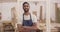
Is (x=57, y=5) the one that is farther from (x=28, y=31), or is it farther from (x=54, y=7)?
(x=28, y=31)

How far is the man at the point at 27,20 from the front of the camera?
1.63 feet

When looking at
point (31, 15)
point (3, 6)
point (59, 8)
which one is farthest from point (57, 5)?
point (3, 6)

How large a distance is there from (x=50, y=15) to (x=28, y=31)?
0.41ft

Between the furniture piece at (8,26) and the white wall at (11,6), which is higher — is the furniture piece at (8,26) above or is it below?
below

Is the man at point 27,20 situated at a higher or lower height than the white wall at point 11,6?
lower

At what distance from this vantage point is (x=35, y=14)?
0.50m

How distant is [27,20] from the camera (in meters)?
0.50

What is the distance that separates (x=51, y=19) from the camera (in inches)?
19.8

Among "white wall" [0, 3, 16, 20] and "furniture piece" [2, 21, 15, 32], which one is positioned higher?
"white wall" [0, 3, 16, 20]

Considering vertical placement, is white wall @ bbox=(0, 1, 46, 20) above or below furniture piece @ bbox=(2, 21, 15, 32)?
above

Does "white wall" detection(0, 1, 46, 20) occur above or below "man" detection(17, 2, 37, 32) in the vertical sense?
above

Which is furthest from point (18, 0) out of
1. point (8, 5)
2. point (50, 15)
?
point (50, 15)

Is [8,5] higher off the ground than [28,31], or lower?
higher

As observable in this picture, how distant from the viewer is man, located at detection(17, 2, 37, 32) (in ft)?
1.63
